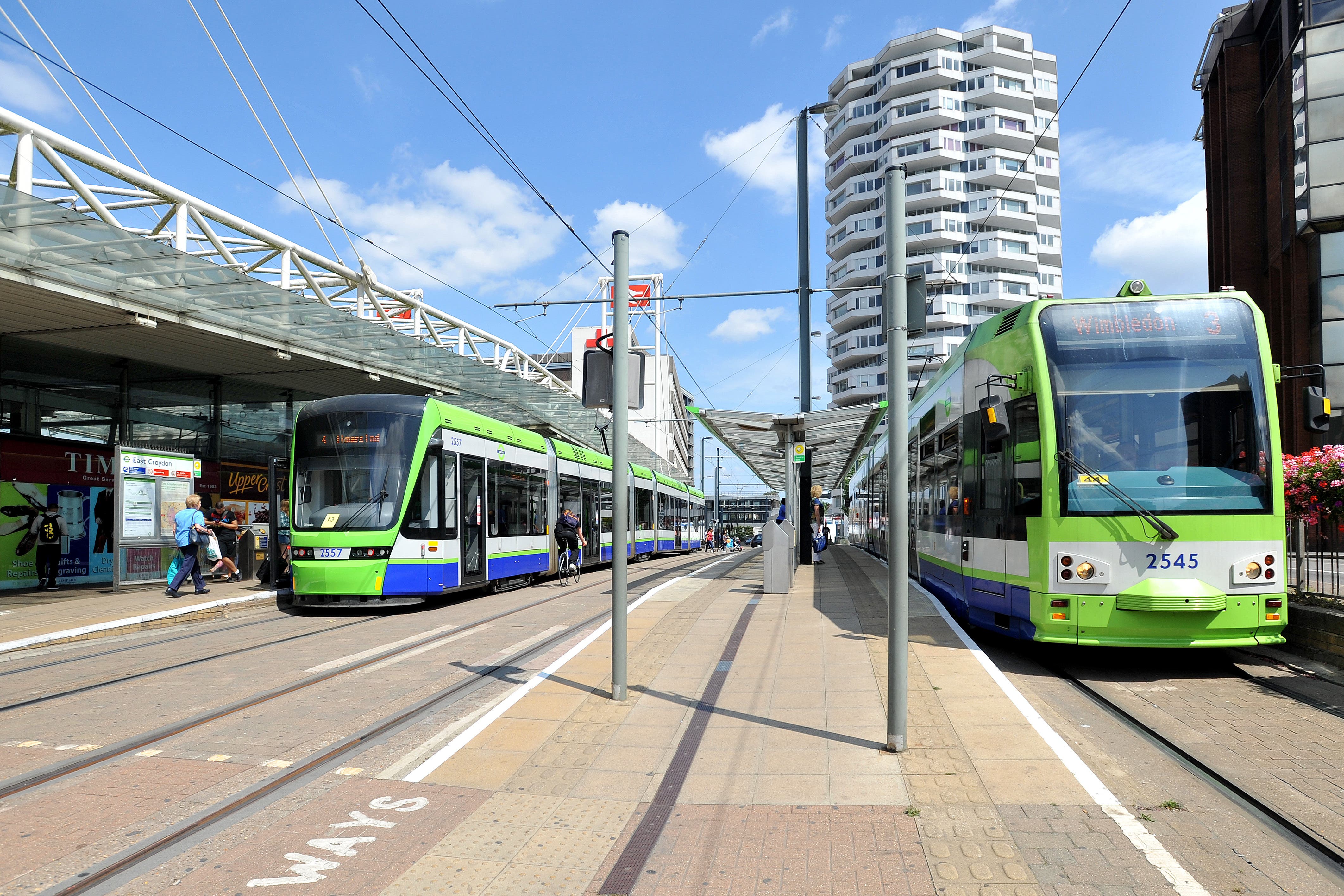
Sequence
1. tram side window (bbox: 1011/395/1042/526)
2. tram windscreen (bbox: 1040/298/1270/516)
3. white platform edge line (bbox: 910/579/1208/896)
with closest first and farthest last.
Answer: white platform edge line (bbox: 910/579/1208/896)
tram windscreen (bbox: 1040/298/1270/516)
tram side window (bbox: 1011/395/1042/526)

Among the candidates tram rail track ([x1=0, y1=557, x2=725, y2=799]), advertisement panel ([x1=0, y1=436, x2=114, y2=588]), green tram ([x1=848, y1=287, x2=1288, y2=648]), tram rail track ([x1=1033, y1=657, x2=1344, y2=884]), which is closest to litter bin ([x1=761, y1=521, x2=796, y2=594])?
Answer: tram rail track ([x1=0, y1=557, x2=725, y2=799])

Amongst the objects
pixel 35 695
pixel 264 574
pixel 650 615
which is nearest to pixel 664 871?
pixel 35 695

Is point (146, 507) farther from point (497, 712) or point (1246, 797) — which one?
point (1246, 797)

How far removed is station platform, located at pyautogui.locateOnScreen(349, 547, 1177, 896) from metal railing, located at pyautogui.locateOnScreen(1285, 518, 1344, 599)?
398 centimetres

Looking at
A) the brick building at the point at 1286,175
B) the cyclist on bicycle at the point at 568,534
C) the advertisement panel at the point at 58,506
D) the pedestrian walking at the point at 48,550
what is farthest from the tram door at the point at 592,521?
the brick building at the point at 1286,175

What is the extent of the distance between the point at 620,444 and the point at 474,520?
8451 millimetres

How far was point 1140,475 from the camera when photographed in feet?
26.3

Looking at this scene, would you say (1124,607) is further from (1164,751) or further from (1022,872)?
(1022,872)

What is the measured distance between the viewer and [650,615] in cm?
1160

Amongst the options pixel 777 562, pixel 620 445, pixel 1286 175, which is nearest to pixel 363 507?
pixel 777 562

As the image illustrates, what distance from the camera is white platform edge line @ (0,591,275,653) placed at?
32.8ft

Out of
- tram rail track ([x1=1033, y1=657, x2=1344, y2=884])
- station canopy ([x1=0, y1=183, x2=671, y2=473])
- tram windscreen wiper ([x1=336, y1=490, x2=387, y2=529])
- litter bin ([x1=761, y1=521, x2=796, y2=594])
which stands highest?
station canopy ([x1=0, y1=183, x2=671, y2=473])

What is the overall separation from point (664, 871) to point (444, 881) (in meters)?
0.94

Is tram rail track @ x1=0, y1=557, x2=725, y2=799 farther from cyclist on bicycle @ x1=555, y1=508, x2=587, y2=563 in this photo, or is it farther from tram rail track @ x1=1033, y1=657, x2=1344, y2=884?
cyclist on bicycle @ x1=555, y1=508, x2=587, y2=563
